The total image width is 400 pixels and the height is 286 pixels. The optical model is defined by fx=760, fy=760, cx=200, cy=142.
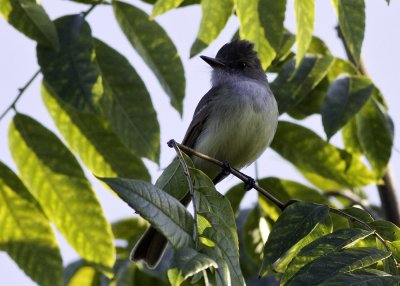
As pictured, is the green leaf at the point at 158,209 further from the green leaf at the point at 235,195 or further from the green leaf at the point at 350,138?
the green leaf at the point at 350,138

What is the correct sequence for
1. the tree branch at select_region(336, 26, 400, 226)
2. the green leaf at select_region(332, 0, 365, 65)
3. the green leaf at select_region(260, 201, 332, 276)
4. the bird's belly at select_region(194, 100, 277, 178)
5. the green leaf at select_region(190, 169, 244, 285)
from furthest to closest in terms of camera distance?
the bird's belly at select_region(194, 100, 277, 178) < the tree branch at select_region(336, 26, 400, 226) < the green leaf at select_region(332, 0, 365, 65) < the green leaf at select_region(260, 201, 332, 276) < the green leaf at select_region(190, 169, 244, 285)

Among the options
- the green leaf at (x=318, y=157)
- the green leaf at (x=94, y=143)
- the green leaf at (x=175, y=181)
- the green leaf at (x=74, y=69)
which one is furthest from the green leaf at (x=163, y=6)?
the green leaf at (x=318, y=157)

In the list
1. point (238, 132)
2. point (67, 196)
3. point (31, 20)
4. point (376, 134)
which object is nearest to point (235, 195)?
point (238, 132)

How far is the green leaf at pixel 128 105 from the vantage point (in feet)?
10.9

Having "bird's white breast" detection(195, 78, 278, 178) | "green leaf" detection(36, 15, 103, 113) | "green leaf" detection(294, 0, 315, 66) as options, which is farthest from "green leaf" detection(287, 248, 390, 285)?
"bird's white breast" detection(195, 78, 278, 178)

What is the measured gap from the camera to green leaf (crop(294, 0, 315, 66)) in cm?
298

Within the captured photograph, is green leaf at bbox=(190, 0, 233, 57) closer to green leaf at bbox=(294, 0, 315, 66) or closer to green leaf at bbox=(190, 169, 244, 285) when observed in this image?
green leaf at bbox=(294, 0, 315, 66)

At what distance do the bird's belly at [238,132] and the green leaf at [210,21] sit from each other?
101 centimetres

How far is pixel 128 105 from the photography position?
3.38 metres

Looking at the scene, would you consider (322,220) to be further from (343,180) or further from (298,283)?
(343,180)

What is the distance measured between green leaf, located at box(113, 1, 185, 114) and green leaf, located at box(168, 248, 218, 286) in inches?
61.9

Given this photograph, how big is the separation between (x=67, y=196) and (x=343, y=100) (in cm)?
131

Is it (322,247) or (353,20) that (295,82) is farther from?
(322,247)

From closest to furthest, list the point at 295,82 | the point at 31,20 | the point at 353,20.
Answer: the point at 353,20, the point at 31,20, the point at 295,82
